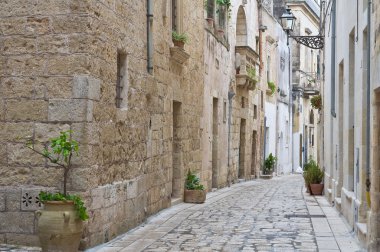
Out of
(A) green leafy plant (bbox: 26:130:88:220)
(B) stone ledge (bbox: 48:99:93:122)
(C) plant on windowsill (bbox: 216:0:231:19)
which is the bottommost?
(A) green leafy plant (bbox: 26:130:88:220)

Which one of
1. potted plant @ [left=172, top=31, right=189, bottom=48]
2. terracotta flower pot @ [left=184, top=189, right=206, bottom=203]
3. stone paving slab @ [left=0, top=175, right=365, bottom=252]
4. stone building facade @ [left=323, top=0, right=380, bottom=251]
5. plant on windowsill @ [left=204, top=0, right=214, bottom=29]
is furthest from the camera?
plant on windowsill @ [left=204, top=0, right=214, bottom=29]

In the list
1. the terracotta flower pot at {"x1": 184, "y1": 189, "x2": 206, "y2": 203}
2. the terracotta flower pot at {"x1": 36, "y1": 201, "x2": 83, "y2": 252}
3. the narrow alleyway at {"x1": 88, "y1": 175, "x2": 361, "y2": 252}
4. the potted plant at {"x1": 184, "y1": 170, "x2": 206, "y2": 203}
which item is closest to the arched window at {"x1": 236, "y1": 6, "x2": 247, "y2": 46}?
the narrow alleyway at {"x1": 88, "y1": 175, "x2": 361, "y2": 252}

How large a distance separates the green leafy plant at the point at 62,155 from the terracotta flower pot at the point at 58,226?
4.6 inches

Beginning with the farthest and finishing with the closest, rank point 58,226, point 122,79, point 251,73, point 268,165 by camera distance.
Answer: point 268,165, point 251,73, point 122,79, point 58,226

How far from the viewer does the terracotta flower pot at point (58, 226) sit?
7.54 m

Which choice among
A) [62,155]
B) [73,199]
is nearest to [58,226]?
[73,199]

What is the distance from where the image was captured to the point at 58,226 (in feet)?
24.8

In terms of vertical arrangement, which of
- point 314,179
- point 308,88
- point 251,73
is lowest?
point 314,179

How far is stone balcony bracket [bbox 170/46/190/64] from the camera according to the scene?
1326 centimetres

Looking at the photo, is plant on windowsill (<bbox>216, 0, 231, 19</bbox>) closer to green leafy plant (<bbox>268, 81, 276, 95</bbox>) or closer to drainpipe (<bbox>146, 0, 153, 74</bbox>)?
drainpipe (<bbox>146, 0, 153, 74</bbox>)

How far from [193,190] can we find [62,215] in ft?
23.9

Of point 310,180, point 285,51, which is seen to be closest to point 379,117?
point 310,180

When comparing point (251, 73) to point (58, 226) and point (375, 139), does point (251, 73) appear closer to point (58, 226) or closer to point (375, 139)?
point (375, 139)

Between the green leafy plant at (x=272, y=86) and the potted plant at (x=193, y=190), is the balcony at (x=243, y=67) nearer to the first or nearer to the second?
the green leafy plant at (x=272, y=86)
